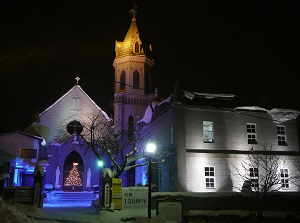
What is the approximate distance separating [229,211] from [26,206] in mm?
13190

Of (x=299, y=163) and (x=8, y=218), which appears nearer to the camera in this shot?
(x=8, y=218)

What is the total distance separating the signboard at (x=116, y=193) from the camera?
2247cm

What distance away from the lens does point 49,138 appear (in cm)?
4384

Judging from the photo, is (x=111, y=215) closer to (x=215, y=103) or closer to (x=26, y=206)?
(x=26, y=206)

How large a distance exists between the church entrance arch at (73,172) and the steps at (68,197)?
2.14 meters

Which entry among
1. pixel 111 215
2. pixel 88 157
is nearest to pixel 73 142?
pixel 88 157

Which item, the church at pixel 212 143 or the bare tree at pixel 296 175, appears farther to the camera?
the bare tree at pixel 296 175

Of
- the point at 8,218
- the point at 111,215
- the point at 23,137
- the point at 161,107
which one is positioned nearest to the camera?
the point at 8,218

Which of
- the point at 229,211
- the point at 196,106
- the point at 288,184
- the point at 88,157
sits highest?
the point at 196,106

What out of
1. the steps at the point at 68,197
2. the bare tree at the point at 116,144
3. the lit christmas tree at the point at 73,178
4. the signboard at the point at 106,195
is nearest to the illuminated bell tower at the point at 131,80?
the bare tree at the point at 116,144

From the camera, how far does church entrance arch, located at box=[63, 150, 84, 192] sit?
39.6 metres

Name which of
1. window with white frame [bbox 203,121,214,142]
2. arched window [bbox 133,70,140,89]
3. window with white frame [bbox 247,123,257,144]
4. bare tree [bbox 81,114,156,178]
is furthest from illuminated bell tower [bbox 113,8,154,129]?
window with white frame [bbox 247,123,257,144]

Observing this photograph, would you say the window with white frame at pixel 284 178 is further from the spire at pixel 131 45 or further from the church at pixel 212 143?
the spire at pixel 131 45

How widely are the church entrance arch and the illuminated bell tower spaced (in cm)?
724
